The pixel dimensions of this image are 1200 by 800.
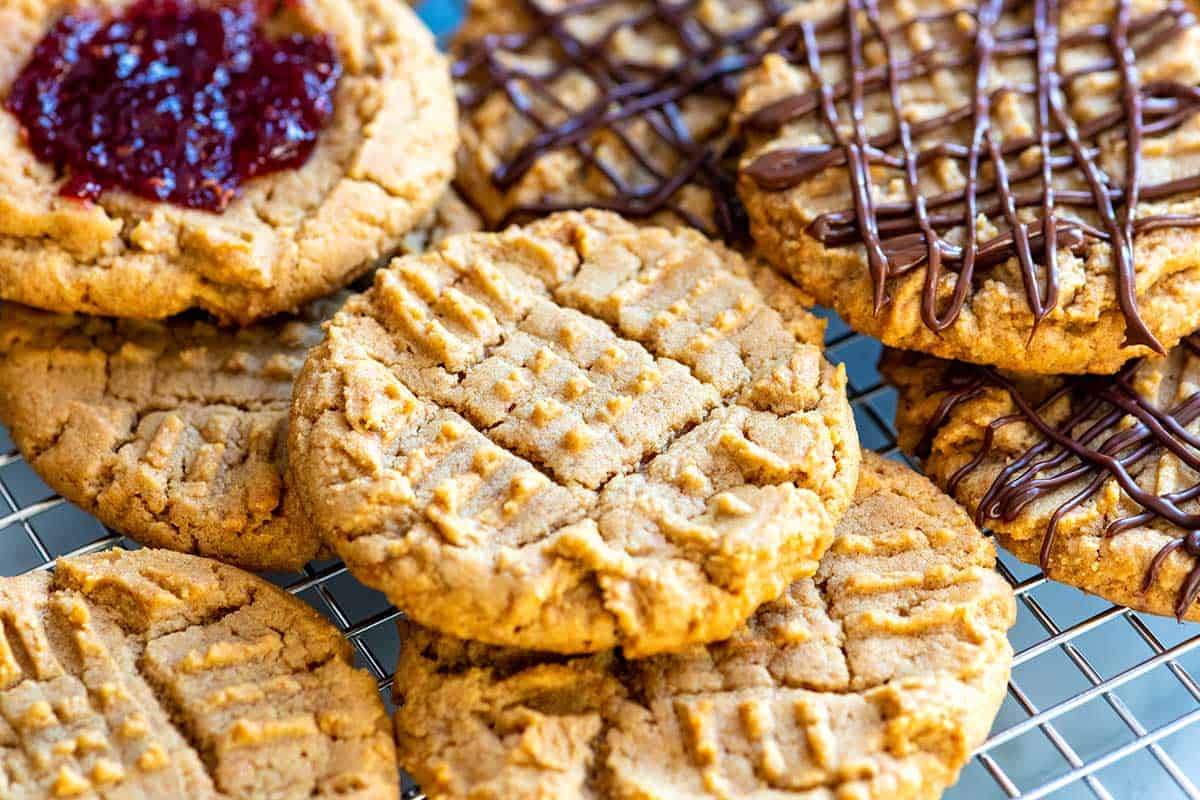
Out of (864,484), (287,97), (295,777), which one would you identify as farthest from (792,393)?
(287,97)

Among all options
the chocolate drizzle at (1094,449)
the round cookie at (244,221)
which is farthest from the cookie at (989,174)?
the round cookie at (244,221)

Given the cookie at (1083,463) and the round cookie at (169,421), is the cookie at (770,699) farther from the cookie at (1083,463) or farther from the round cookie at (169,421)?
the round cookie at (169,421)

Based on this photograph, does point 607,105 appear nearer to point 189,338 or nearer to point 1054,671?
point 189,338

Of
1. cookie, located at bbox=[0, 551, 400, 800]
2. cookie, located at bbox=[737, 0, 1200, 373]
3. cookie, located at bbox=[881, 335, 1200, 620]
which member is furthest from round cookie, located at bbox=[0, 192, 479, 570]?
cookie, located at bbox=[881, 335, 1200, 620]

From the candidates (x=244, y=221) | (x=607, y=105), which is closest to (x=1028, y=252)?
(x=607, y=105)

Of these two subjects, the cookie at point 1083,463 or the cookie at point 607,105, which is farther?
the cookie at point 607,105

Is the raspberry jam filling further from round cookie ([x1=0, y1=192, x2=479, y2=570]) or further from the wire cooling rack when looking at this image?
the wire cooling rack

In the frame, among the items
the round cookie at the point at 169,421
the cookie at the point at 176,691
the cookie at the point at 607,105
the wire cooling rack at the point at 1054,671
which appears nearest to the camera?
the cookie at the point at 176,691
